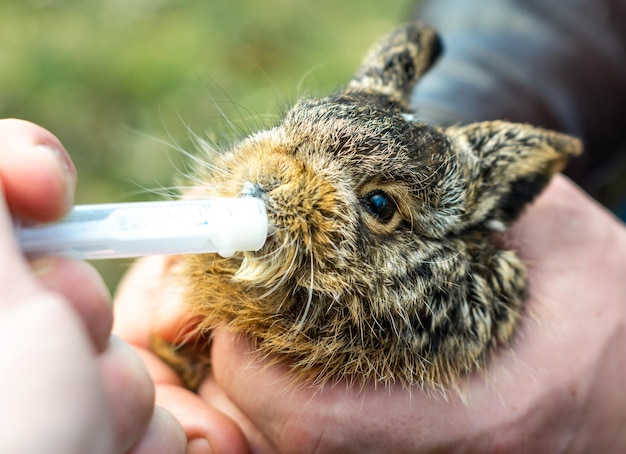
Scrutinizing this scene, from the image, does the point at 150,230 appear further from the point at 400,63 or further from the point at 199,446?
the point at 400,63

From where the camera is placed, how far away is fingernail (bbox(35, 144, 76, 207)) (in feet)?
3.77

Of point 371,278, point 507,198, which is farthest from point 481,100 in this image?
point 371,278

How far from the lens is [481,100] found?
3.11 m

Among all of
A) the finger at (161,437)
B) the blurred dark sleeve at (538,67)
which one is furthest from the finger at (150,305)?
the blurred dark sleeve at (538,67)

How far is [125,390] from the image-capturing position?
4.37 feet

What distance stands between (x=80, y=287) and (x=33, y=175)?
0.72ft

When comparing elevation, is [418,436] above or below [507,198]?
below

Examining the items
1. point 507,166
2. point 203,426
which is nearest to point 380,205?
point 507,166

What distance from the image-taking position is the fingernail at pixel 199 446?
188 centimetres

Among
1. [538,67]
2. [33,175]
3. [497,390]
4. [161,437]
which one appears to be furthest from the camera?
[538,67]

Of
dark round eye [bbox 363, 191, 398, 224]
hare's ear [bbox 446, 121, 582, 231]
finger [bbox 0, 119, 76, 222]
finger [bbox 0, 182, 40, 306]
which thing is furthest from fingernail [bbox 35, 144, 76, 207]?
hare's ear [bbox 446, 121, 582, 231]

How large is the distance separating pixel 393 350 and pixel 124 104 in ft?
11.4

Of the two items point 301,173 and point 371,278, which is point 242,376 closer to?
point 371,278

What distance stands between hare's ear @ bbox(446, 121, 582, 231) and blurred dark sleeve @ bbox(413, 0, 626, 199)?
804 millimetres
